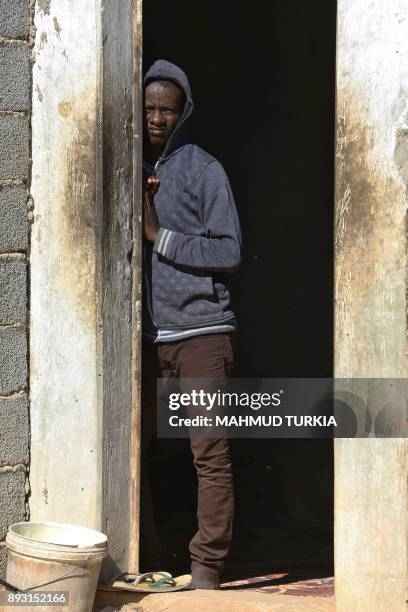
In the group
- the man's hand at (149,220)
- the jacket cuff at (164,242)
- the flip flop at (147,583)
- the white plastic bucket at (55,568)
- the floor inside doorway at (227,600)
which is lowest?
the floor inside doorway at (227,600)

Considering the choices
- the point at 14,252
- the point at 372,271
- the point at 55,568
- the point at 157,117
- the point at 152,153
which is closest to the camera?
the point at 55,568

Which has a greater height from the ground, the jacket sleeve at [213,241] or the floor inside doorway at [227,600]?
the jacket sleeve at [213,241]

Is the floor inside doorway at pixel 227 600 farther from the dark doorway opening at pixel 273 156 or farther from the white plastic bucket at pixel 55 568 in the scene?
the dark doorway opening at pixel 273 156

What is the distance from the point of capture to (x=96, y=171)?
4617mm

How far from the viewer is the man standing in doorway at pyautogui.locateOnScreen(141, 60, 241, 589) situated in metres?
4.75

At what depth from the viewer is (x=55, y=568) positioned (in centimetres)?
427

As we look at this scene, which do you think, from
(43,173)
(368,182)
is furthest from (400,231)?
(43,173)

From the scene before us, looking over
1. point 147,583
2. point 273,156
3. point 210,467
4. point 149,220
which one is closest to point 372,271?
point 149,220

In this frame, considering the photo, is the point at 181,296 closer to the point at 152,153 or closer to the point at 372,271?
the point at 152,153

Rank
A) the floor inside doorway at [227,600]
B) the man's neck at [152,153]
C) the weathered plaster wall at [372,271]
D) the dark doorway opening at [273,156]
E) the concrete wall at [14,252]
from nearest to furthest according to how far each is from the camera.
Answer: the weathered plaster wall at [372,271] → the floor inside doorway at [227,600] → the concrete wall at [14,252] → the man's neck at [152,153] → the dark doorway opening at [273,156]

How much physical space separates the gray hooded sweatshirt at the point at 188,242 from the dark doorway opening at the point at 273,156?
6.38 feet

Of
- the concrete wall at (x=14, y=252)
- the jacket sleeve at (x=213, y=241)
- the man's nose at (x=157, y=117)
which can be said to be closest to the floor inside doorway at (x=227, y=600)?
the concrete wall at (x=14, y=252)

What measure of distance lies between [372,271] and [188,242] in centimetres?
80

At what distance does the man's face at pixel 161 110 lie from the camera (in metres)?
4.83
